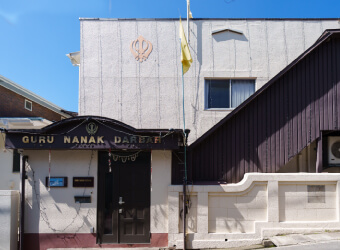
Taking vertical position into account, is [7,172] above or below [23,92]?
below

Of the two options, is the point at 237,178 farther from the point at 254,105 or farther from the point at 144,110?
the point at 144,110

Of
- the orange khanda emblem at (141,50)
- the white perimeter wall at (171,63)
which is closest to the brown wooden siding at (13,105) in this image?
the white perimeter wall at (171,63)

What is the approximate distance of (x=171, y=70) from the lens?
10.0 m

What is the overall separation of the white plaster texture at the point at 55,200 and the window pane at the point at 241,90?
578 centimetres

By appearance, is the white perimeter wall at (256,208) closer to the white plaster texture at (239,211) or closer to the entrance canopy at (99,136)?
the white plaster texture at (239,211)

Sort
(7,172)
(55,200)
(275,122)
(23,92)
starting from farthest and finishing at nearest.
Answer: (23,92) < (7,172) < (275,122) < (55,200)

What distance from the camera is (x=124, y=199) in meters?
7.82

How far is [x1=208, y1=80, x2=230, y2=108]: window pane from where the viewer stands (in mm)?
10062

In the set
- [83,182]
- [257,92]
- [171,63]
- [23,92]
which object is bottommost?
[83,182]

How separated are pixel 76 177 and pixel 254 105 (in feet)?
19.2

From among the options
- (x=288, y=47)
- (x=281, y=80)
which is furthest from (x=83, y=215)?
(x=288, y=47)

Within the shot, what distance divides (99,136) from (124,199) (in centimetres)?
207

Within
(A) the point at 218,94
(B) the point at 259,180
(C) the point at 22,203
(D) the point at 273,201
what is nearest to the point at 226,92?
(A) the point at 218,94

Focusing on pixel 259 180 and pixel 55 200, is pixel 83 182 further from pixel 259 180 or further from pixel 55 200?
pixel 259 180
